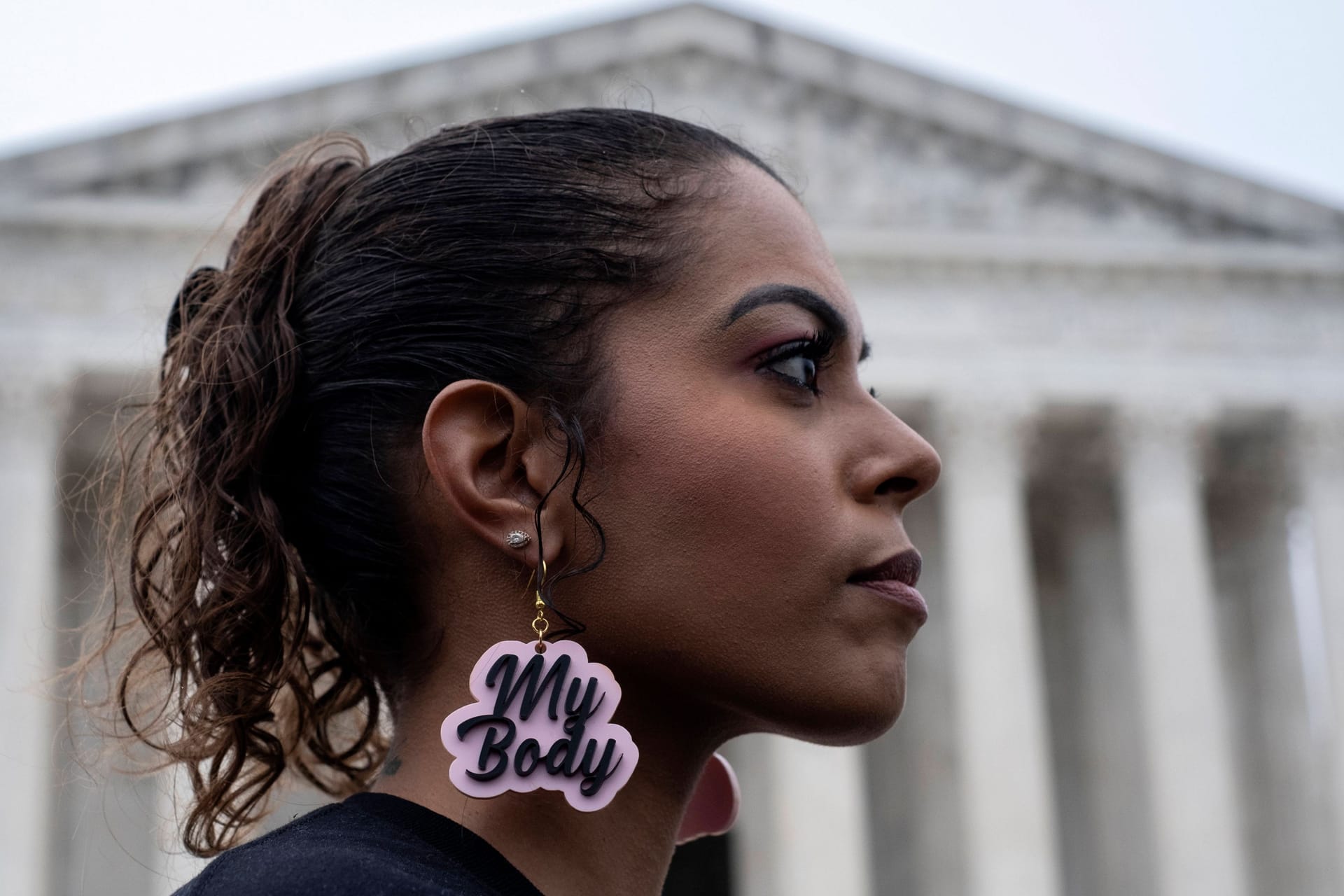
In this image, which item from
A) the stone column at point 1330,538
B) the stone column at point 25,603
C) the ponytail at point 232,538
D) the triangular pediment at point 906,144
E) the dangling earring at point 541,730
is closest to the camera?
the dangling earring at point 541,730

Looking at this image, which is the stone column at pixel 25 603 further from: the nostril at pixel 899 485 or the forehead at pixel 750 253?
the nostril at pixel 899 485

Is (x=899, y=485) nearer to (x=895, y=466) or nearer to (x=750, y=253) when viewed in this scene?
(x=895, y=466)

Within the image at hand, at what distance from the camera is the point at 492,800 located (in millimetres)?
2963

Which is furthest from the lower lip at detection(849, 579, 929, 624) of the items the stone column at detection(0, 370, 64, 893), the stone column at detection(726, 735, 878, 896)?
the stone column at detection(726, 735, 878, 896)

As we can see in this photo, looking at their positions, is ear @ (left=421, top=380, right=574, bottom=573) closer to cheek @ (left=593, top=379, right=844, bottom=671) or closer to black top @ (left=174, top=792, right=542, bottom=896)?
cheek @ (left=593, top=379, right=844, bottom=671)

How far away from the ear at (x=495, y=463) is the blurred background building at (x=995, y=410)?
1036 inches

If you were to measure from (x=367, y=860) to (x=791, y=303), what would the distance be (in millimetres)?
1305

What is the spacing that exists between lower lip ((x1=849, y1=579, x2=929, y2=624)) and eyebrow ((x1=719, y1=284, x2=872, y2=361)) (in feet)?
1.63

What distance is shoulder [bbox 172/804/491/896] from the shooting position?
2.48 m

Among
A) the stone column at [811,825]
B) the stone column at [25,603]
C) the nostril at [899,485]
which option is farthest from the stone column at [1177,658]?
the nostril at [899,485]

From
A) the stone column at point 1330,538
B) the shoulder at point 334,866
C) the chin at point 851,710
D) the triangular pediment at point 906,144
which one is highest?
the triangular pediment at point 906,144

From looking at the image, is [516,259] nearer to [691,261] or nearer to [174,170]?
[691,261]

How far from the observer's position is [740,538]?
298 centimetres

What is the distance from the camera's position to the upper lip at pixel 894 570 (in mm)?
3051
